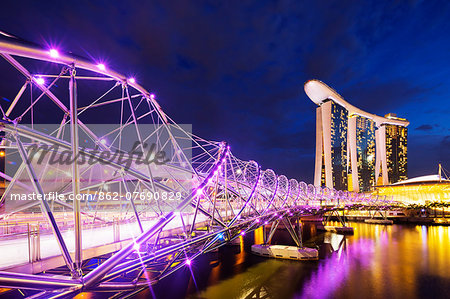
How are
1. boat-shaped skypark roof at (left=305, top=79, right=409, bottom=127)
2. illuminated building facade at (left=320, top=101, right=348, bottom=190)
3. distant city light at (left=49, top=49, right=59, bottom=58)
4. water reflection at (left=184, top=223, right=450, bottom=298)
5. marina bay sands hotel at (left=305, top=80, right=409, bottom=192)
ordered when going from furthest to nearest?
marina bay sands hotel at (left=305, top=80, right=409, bottom=192), illuminated building facade at (left=320, top=101, right=348, bottom=190), boat-shaped skypark roof at (left=305, top=79, right=409, bottom=127), water reflection at (left=184, top=223, right=450, bottom=298), distant city light at (left=49, top=49, right=59, bottom=58)

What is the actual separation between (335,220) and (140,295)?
3362 inches

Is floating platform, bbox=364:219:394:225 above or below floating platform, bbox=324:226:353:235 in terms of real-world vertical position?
below

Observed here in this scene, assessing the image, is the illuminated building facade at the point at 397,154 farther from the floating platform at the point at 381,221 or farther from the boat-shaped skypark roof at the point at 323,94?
the floating platform at the point at 381,221

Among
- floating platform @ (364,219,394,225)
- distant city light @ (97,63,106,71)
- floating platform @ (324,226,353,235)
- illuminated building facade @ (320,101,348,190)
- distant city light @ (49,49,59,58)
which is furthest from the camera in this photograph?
illuminated building facade @ (320,101,348,190)

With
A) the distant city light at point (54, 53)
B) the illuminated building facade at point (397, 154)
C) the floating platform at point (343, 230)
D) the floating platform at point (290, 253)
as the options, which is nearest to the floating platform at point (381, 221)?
the floating platform at point (343, 230)

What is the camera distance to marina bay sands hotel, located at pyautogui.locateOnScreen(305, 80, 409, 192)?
137 metres

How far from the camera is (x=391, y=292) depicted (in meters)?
26.8

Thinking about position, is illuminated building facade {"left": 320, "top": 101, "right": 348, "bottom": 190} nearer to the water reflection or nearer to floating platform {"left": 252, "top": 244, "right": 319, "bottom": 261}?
the water reflection

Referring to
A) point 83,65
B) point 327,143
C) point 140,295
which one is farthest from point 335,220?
point 83,65

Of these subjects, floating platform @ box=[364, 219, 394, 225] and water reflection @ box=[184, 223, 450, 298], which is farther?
floating platform @ box=[364, 219, 394, 225]

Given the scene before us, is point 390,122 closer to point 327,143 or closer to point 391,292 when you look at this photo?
point 327,143

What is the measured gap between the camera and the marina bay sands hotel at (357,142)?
136625 millimetres

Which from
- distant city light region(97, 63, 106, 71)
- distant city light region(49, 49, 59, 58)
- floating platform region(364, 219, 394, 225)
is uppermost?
distant city light region(97, 63, 106, 71)

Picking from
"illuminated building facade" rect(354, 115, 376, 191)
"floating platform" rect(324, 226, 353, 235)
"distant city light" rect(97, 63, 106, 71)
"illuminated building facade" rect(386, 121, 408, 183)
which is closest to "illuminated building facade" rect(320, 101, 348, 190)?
"illuminated building facade" rect(354, 115, 376, 191)
